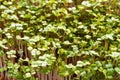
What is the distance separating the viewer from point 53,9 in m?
2.22

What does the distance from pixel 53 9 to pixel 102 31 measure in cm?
44

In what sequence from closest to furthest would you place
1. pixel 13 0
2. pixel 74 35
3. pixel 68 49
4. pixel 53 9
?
pixel 68 49
pixel 74 35
pixel 53 9
pixel 13 0

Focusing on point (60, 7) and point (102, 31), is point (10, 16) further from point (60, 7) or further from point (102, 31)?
point (102, 31)

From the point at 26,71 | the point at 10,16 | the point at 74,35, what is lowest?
the point at 26,71

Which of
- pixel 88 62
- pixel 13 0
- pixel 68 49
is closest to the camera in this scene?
pixel 88 62

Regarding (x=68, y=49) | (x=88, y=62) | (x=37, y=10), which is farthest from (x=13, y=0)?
(x=88, y=62)

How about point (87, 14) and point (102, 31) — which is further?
point (87, 14)

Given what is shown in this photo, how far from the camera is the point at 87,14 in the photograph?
7.40 ft

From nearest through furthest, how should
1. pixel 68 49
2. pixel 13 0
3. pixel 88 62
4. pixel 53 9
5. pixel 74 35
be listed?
pixel 88 62 → pixel 68 49 → pixel 74 35 → pixel 53 9 → pixel 13 0

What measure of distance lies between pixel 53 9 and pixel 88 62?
0.65m

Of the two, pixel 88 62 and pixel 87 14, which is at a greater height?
pixel 87 14

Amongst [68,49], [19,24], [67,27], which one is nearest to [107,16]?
[67,27]

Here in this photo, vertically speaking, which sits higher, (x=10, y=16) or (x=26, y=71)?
(x=10, y=16)

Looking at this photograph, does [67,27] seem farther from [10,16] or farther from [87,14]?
[10,16]
